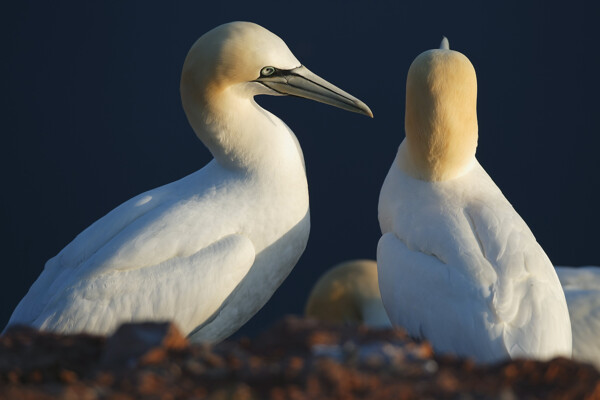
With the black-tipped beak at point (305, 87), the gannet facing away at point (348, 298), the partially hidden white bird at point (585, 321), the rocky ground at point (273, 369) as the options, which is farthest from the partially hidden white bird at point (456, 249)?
the rocky ground at point (273, 369)

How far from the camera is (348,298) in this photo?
465cm

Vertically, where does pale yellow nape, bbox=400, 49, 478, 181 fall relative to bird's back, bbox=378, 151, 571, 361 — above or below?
above

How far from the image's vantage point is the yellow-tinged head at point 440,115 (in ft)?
11.6

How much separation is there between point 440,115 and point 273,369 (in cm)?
211

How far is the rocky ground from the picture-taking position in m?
1.59

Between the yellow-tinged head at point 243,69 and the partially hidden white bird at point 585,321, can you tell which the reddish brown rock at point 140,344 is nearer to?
the yellow-tinged head at point 243,69

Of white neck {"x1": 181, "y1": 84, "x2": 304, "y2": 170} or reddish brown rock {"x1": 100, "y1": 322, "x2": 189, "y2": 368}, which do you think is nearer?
reddish brown rock {"x1": 100, "y1": 322, "x2": 189, "y2": 368}

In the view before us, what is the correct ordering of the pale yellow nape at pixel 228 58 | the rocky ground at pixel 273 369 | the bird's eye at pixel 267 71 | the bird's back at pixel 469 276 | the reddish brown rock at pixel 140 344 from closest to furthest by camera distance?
1. the rocky ground at pixel 273 369
2. the reddish brown rock at pixel 140 344
3. the bird's back at pixel 469 276
4. the pale yellow nape at pixel 228 58
5. the bird's eye at pixel 267 71

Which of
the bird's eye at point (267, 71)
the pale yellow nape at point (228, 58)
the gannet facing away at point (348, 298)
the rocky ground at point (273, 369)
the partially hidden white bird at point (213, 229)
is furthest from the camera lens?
the gannet facing away at point (348, 298)

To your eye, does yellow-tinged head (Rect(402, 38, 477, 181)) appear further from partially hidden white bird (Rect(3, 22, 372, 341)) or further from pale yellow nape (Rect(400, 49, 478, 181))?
partially hidden white bird (Rect(3, 22, 372, 341))

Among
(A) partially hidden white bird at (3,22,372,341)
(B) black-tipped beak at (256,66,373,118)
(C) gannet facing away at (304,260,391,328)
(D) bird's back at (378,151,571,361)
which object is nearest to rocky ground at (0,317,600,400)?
(D) bird's back at (378,151,571,361)

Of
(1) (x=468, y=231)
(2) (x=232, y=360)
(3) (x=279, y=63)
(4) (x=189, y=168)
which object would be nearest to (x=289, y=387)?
A: (2) (x=232, y=360)

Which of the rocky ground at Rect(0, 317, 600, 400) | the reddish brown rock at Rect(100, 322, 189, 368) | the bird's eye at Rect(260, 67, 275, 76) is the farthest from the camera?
the bird's eye at Rect(260, 67, 275, 76)

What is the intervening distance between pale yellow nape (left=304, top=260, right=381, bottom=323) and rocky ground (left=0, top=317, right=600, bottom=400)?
108 inches
